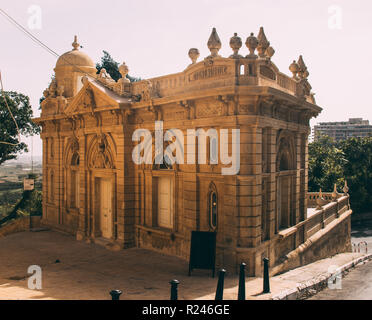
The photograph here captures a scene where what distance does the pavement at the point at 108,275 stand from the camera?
9.12 m

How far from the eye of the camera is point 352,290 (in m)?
10.1

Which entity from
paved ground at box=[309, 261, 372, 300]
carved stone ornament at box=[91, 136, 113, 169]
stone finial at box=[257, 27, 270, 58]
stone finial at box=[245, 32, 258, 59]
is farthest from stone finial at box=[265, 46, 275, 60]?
paved ground at box=[309, 261, 372, 300]

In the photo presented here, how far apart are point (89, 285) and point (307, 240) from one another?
356 inches

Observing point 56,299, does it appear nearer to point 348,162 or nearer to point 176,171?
point 176,171

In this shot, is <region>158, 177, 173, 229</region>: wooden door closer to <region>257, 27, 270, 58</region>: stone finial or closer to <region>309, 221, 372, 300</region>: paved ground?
<region>257, 27, 270, 58</region>: stone finial

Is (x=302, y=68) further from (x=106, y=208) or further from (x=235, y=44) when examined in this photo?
(x=106, y=208)

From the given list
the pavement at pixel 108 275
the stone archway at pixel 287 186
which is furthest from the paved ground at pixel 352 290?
the stone archway at pixel 287 186

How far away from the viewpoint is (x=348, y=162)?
132ft

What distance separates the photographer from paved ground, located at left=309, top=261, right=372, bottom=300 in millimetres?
9406

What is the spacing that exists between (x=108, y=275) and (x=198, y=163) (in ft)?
14.3

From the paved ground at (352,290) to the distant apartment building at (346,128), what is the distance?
140757 millimetres

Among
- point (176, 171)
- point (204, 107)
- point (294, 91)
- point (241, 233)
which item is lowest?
point (241, 233)
